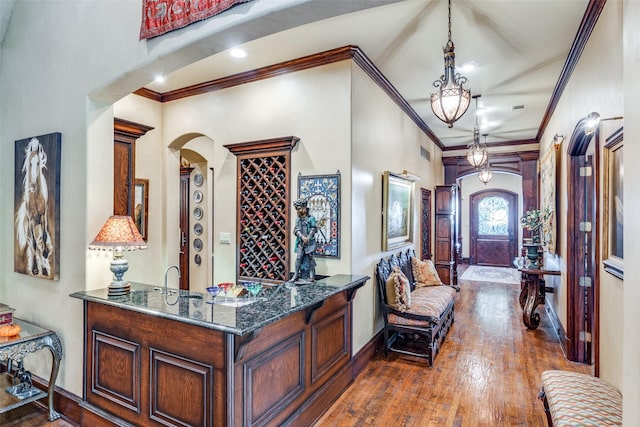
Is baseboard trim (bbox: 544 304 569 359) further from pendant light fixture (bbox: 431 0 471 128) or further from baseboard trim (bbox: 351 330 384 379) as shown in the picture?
pendant light fixture (bbox: 431 0 471 128)

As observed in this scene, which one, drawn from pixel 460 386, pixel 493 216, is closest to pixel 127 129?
pixel 460 386

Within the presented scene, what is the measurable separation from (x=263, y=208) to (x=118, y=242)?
1598 millimetres

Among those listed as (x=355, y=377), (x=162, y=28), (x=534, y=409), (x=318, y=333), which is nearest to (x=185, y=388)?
(x=318, y=333)

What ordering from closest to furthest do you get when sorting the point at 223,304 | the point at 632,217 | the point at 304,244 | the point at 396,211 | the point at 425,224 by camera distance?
1. the point at 632,217
2. the point at 223,304
3. the point at 304,244
4. the point at 396,211
5. the point at 425,224

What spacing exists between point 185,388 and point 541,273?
446cm

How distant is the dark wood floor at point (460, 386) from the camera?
2.69m

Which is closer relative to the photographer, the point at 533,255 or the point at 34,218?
the point at 34,218

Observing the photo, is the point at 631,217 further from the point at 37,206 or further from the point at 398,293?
the point at 37,206

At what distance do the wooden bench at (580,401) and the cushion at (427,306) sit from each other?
1.39 meters

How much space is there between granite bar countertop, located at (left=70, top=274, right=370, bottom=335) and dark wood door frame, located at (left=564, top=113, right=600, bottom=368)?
8.30 feet

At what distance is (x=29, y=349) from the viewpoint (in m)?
2.67

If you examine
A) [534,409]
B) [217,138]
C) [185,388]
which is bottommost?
[534,409]

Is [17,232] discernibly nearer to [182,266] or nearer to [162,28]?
[162,28]

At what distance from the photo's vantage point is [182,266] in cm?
582
